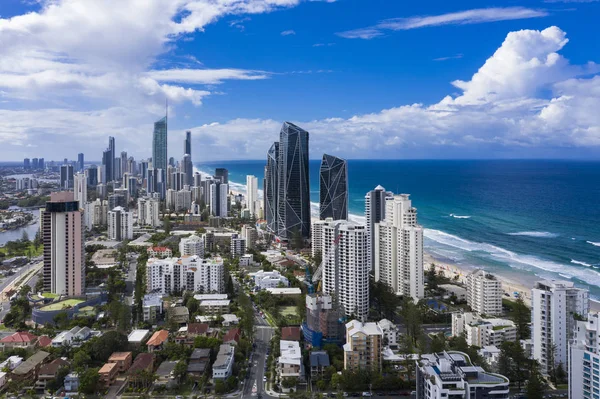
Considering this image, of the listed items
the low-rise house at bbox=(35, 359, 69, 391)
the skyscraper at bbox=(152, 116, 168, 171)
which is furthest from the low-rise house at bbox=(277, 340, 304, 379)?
the skyscraper at bbox=(152, 116, 168, 171)

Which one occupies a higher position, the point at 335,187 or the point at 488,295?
the point at 335,187

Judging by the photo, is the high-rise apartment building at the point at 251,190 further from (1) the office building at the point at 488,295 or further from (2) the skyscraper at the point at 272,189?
(1) the office building at the point at 488,295

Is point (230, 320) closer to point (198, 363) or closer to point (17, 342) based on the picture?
point (198, 363)

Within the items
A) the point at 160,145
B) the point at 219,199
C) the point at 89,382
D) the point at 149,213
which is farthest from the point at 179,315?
the point at 160,145

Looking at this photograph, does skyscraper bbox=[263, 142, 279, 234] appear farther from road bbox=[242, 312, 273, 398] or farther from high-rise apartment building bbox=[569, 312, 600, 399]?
high-rise apartment building bbox=[569, 312, 600, 399]

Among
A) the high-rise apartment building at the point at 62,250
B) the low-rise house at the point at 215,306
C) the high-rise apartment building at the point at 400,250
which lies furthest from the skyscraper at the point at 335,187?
the high-rise apartment building at the point at 62,250
